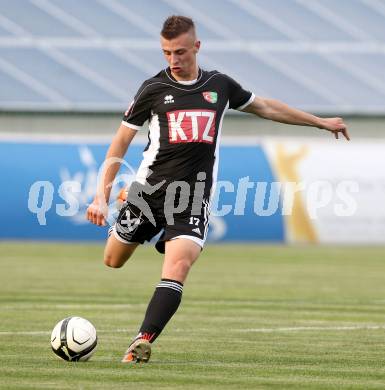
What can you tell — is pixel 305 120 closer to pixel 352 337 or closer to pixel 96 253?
pixel 352 337

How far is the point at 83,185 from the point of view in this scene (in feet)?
86.0

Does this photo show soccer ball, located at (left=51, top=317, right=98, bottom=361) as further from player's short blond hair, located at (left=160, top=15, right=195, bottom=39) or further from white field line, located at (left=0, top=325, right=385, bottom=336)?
player's short blond hair, located at (left=160, top=15, right=195, bottom=39)

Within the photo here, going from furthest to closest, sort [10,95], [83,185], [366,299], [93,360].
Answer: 1. [10,95]
2. [83,185]
3. [366,299]
4. [93,360]

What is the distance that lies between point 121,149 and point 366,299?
7.10 meters

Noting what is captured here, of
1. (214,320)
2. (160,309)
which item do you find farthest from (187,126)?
(214,320)

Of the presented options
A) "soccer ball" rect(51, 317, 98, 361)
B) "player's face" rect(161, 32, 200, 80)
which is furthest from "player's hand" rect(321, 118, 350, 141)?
"soccer ball" rect(51, 317, 98, 361)

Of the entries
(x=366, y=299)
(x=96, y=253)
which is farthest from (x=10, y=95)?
(x=366, y=299)

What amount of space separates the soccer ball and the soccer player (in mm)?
577

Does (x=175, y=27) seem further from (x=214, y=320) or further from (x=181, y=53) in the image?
(x=214, y=320)

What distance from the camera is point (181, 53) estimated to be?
9.00 m

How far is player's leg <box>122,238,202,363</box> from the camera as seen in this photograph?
8.53 meters

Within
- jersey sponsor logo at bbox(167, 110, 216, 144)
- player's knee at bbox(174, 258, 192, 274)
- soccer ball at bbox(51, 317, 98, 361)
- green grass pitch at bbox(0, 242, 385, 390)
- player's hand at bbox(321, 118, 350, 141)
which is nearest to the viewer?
green grass pitch at bbox(0, 242, 385, 390)

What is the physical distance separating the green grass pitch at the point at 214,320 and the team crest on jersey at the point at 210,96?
1.86m

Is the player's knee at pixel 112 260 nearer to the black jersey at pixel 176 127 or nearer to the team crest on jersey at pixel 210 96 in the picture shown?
the black jersey at pixel 176 127
